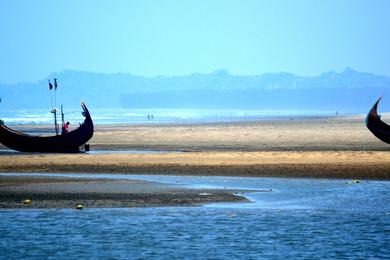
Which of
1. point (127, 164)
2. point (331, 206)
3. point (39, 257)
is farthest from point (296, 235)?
point (127, 164)

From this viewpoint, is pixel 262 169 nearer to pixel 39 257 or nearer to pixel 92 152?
pixel 92 152

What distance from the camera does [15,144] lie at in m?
37.8

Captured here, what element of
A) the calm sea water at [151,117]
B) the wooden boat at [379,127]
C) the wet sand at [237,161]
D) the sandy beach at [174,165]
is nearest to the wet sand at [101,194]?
the sandy beach at [174,165]

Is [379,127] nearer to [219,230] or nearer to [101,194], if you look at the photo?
[101,194]

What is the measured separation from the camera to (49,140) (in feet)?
122

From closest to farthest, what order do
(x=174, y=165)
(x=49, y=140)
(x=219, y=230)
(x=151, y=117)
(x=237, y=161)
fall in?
(x=219, y=230)
(x=174, y=165)
(x=237, y=161)
(x=49, y=140)
(x=151, y=117)

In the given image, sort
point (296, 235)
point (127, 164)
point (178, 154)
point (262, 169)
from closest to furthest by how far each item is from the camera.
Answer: point (296, 235) → point (262, 169) → point (127, 164) → point (178, 154)

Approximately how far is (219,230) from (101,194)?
6.05m

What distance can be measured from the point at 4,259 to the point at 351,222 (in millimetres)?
7799

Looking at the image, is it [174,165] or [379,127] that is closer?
[174,165]

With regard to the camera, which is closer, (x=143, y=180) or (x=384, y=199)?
(x=384, y=199)

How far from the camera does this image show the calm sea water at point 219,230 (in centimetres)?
1605

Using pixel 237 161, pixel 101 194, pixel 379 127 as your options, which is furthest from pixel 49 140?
pixel 101 194

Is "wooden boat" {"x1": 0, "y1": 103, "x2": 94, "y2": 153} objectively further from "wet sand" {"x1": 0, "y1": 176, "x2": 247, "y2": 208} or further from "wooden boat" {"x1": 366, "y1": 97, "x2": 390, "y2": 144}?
"wooden boat" {"x1": 366, "y1": 97, "x2": 390, "y2": 144}
